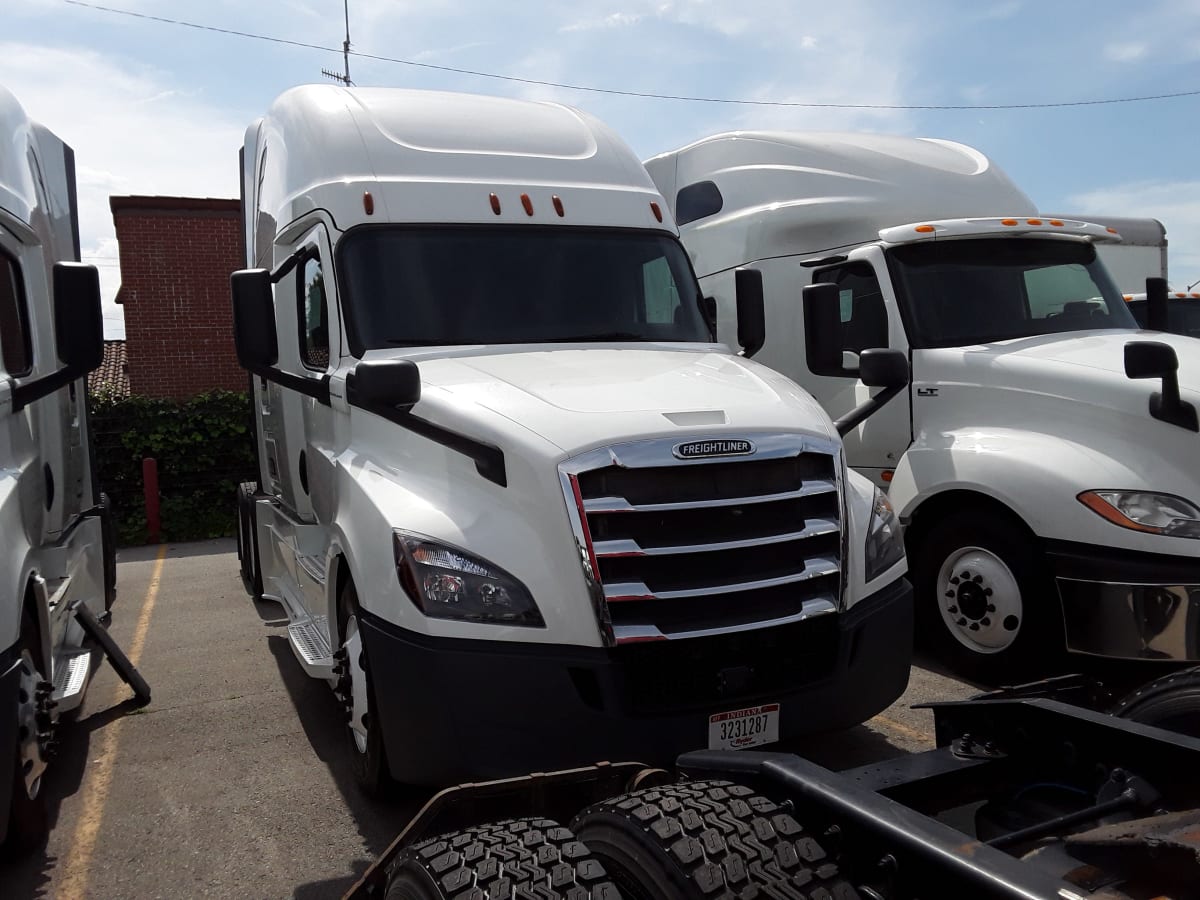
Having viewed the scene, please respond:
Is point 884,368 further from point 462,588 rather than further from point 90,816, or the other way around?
point 90,816

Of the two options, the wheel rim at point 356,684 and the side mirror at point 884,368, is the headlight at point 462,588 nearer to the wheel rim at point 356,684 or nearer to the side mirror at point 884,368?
the wheel rim at point 356,684

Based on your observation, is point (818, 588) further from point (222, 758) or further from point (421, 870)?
point (222, 758)

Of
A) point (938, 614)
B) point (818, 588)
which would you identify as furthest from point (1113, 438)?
point (818, 588)

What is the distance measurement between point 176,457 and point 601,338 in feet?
34.5

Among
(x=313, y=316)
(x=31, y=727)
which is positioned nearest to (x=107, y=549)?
(x=313, y=316)

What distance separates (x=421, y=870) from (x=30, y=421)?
4084mm

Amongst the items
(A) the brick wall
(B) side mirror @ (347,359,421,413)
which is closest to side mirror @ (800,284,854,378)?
(B) side mirror @ (347,359,421,413)

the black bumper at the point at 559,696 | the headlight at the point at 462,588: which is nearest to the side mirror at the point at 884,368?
the black bumper at the point at 559,696

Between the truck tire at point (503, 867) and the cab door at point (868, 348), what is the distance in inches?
190

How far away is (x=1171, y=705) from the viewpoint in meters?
2.84

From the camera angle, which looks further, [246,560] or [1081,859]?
[246,560]

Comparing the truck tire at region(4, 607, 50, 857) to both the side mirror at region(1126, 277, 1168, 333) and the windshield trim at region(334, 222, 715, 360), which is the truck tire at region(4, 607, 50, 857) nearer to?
the windshield trim at region(334, 222, 715, 360)

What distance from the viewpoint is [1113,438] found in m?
5.46

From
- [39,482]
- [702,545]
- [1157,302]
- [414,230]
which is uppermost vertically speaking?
[414,230]
